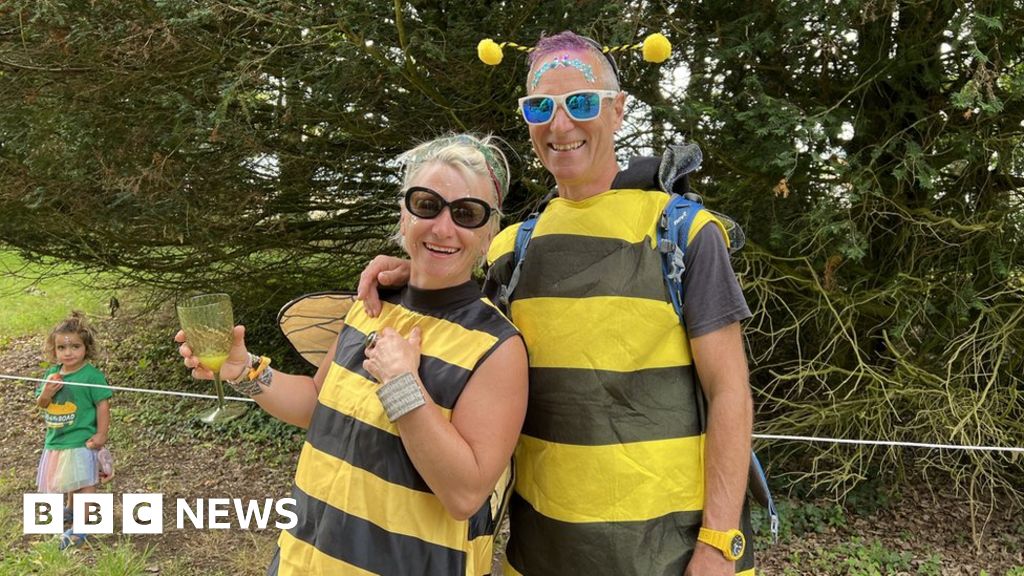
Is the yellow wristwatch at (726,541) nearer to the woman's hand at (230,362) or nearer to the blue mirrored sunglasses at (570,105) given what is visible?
the blue mirrored sunglasses at (570,105)

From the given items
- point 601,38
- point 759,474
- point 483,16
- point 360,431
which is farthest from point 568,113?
point 483,16

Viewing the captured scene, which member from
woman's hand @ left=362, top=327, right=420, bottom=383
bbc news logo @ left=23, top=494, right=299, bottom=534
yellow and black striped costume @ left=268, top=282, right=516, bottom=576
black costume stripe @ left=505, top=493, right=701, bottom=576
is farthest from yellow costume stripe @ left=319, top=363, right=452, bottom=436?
bbc news logo @ left=23, top=494, right=299, bottom=534

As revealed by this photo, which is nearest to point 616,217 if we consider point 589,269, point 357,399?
point 589,269

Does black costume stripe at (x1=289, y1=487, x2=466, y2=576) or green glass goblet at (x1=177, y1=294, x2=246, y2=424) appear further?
green glass goblet at (x1=177, y1=294, x2=246, y2=424)

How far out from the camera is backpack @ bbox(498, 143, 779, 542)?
1536mm

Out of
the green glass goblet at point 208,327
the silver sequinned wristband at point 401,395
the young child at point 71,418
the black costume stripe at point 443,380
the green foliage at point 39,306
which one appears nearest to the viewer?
the silver sequinned wristband at point 401,395

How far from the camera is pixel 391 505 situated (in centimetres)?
148

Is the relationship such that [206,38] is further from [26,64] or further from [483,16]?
[483,16]

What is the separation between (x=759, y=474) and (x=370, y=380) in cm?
99

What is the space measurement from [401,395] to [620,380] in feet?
1.66

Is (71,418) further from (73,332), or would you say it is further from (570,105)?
(570,105)

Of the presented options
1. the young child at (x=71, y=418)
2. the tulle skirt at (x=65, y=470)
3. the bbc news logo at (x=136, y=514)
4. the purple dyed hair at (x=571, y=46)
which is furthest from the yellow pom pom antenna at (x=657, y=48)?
the tulle skirt at (x=65, y=470)

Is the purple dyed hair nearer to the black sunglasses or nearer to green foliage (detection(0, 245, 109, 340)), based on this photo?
the black sunglasses

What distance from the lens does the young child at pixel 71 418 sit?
3881 millimetres
